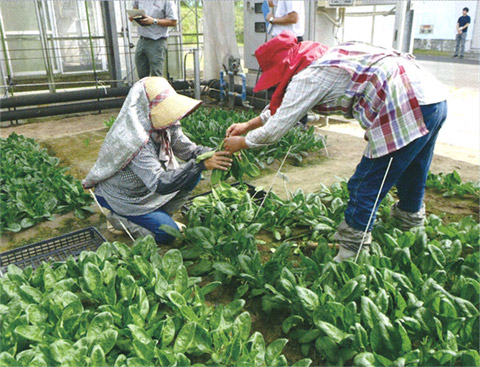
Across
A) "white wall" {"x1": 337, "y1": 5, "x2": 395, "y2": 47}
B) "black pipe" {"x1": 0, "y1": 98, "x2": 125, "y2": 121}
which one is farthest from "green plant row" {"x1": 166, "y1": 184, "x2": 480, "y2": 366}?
"white wall" {"x1": 337, "y1": 5, "x2": 395, "y2": 47}

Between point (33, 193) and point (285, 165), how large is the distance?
2563mm

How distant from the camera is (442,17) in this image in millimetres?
20266

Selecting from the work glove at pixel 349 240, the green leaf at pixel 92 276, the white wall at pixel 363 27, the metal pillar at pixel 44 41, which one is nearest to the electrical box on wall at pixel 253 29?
the white wall at pixel 363 27

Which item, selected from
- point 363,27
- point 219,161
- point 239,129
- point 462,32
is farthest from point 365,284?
point 462,32

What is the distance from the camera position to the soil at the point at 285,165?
11.6ft

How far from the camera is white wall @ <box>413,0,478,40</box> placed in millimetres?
18328

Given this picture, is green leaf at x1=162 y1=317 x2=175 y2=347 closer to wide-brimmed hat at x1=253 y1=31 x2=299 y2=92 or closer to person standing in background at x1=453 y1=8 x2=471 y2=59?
wide-brimmed hat at x1=253 y1=31 x2=299 y2=92

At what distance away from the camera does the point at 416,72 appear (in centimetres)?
246

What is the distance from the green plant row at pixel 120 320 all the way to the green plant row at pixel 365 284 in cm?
21

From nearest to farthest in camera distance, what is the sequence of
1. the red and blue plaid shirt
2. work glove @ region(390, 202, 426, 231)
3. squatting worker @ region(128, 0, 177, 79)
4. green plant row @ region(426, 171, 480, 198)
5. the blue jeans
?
the red and blue plaid shirt → the blue jeans → work glove @ region(390, 202, 426, 231) → green plant row @ region(426, 171, 480, 198) → squatting worker @ region(128, 0, 177, 79)

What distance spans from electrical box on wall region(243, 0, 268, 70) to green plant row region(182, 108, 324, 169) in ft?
9.38

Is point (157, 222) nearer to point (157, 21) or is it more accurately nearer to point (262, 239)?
point (262, 239)

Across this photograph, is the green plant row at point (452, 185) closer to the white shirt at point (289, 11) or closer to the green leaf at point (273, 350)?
the green leaf at point (273, 350)

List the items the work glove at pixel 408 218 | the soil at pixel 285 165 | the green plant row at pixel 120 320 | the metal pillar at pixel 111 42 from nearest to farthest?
the green plant row at pixel 120 320, the work glove at pixel 408 218, the soil at pixel 285 165, the metal pillar at pixel 111 42
